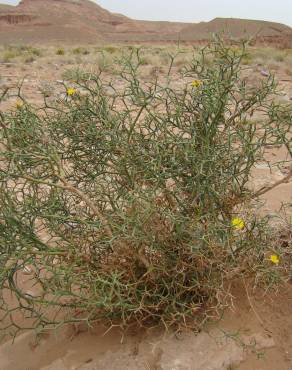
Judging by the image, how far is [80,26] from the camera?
60.8 m

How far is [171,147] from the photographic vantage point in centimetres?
224

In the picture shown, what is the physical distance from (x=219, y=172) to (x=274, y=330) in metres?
0.81

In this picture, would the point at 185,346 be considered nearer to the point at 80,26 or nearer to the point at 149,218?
the point at 149,218

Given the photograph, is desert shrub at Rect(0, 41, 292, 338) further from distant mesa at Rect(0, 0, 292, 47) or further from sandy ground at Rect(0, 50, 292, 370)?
distant mesa at Rect(0, 0, 292, 47)

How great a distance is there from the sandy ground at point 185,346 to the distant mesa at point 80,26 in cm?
3435

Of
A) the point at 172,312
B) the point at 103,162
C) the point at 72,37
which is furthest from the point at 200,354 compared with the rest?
the point at 72,37

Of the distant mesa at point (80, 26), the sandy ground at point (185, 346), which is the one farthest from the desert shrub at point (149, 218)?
the distant mesa at point (80, 26)

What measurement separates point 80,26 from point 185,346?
62.8m

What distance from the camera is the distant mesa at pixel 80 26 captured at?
47969mm

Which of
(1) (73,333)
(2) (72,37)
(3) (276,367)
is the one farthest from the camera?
(2) (72,37)

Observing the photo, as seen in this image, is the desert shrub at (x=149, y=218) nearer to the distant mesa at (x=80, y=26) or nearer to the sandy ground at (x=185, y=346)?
the sandy ground at (x=185, y=346)

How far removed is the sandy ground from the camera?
2137 millimetres

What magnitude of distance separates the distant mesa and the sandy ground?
34.3 metres

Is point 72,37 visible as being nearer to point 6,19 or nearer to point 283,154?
point 6,19
